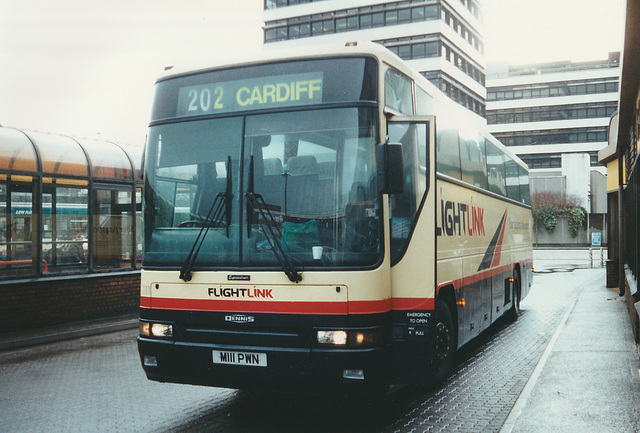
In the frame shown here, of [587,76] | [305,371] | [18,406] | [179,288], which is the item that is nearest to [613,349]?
[305,371]

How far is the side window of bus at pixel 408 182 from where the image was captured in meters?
6.07

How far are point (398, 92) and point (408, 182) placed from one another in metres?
0.92

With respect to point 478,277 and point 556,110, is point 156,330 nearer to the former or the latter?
point 478,277

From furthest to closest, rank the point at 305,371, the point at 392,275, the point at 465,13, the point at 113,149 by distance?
the point at 465,13, the point at 113,149, the point at 392,275, the point at 305,371

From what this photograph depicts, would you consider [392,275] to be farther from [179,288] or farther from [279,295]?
[179,288]

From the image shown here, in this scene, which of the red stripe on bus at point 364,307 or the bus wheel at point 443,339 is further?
the bus wheel at point 443,339

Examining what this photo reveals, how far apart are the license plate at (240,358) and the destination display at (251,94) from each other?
2.25 meters

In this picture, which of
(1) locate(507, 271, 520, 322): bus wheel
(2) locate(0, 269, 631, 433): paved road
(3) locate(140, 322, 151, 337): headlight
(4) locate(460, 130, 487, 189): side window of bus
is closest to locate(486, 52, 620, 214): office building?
(1) locate(507, 271, 520, 322): bus wheel

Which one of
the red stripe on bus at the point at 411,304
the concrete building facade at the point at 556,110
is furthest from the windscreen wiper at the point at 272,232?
the concrete building facade at the point at 556,110

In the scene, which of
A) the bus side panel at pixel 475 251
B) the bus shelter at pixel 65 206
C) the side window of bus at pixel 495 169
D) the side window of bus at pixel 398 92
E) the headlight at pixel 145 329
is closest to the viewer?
the side window of bus at pixel 398 92

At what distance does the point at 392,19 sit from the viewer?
6088 cm

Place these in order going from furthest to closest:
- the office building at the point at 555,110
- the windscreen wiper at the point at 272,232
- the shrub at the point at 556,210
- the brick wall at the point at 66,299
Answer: the office building at the point at 555,110 → the shrub at the point at 556,210 → the brick wall at the point at 66,299 → the windscreen wiper at the point at 272,232

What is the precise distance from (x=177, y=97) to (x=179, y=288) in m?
1.90

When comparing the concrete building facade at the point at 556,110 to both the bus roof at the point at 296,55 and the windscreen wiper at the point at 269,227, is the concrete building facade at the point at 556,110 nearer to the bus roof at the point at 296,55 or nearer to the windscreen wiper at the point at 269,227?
the bus roof at the point at 296,55
